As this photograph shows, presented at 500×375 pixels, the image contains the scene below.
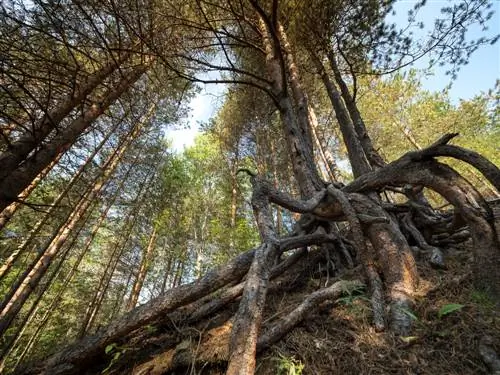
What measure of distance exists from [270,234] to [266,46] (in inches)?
192

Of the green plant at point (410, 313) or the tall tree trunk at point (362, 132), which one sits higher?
the tall tree trunk at point (362, 132)

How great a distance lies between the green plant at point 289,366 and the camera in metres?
1.79

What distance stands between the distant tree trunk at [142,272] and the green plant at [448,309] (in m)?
11.1

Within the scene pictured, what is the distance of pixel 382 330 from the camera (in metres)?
2.06

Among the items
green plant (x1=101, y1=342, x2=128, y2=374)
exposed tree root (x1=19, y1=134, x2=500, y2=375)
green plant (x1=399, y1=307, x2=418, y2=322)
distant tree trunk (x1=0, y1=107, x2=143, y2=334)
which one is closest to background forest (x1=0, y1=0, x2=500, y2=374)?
distant tree trunk (x1=0, y1=107, x2=143, y2=334)

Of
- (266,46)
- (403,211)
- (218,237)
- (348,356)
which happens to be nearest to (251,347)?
(348,356)

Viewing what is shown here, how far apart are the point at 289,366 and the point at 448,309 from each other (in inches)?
54.5

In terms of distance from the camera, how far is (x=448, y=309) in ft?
6.54

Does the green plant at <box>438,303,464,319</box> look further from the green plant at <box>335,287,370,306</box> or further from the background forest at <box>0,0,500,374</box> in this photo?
→ the background forest at <box>0,0,500,374</box>

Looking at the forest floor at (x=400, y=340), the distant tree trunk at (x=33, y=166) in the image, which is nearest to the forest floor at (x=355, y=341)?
the forest floor at (x=400, y=340)

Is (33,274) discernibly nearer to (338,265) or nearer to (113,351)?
(113,351)

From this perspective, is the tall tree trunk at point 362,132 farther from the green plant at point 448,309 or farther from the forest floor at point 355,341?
the green plant at point 448,309

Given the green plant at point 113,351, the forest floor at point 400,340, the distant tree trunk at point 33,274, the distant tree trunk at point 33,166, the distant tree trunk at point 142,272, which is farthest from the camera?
the distant tree trunk at point 142,272

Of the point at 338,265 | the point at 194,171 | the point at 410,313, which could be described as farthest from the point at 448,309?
the point at 194,171
